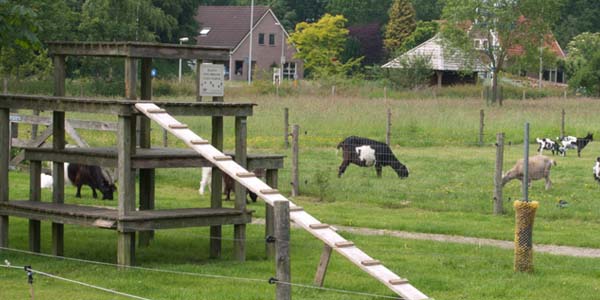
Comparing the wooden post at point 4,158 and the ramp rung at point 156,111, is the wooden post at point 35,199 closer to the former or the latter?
the wooden post at point 4,158

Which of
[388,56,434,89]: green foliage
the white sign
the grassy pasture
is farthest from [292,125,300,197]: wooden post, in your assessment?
[388,56,434,89]: green foliage

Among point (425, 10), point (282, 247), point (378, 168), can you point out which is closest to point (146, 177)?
point (282, 247)

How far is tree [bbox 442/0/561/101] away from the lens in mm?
61250

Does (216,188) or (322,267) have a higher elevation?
(216,188)

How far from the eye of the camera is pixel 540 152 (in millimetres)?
33281

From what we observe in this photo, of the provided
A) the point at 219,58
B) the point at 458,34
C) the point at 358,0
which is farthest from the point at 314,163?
the point at 358,0

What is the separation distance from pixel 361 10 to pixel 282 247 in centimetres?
10244

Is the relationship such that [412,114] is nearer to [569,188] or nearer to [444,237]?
[569,188]

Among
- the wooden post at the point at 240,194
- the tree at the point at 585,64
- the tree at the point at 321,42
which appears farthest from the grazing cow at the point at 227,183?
the tree at the point at 321,42

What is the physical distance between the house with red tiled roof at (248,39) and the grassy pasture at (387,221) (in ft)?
175

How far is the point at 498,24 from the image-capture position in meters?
61.7

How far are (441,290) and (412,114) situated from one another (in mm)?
28044

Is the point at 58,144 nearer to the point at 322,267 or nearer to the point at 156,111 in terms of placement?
the point at 156,111

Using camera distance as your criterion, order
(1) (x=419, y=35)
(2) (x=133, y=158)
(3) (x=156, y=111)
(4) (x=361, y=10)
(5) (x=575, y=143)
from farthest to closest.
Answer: (4) (x=361, y=10)
(1) (x=419, y=35)
(5) (x=575, y=143)
(2) (x=133, y=158)
(3) (x=156, y=111)
